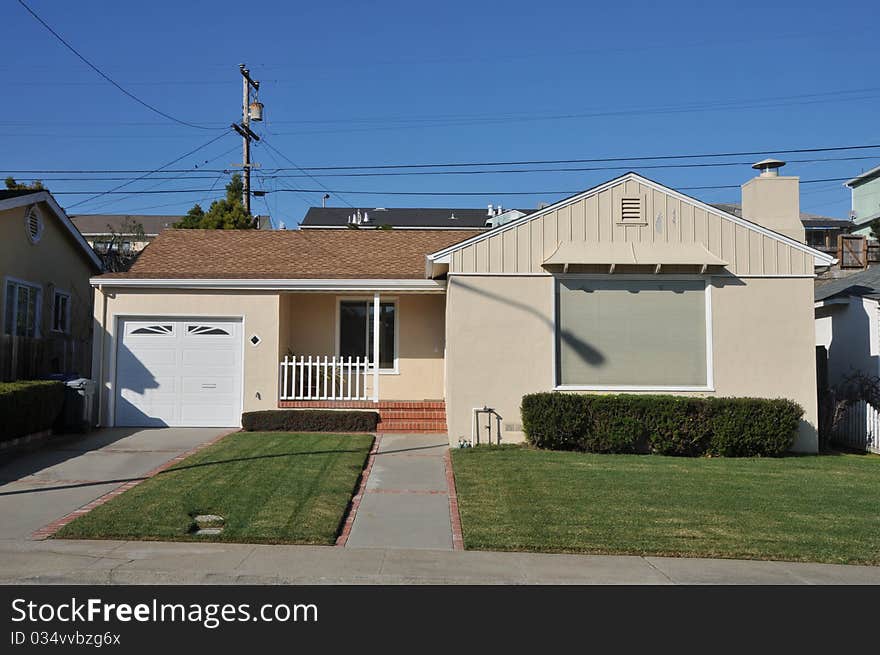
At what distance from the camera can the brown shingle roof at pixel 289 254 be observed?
1577cm

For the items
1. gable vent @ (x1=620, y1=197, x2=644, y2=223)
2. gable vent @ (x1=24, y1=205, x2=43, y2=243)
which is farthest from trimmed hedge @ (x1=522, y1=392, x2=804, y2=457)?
gable vent @ (x1=24, y1=205, x2=43, y2=243)

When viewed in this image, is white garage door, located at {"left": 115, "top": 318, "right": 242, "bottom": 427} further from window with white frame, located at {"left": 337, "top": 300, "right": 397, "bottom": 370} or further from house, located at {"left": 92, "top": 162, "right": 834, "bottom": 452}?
house, located at {"left": 92, "top": 162, "right": 834, "bottom": 452}

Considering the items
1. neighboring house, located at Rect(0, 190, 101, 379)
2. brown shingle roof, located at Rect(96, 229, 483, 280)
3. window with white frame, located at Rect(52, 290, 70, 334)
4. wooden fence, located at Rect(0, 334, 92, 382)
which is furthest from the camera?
window with white frame, located at Rect(52, 290, 70, 334)

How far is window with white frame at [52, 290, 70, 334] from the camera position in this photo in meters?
17.8

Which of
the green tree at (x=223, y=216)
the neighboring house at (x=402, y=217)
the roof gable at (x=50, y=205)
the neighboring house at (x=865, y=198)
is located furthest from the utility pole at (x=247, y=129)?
the neighboring house at (x=865, y=198)

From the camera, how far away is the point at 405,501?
9.55 m

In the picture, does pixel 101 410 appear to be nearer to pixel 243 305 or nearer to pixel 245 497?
pixel 243 305

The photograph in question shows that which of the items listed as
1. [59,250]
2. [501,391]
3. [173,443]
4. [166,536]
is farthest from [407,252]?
[166,536]

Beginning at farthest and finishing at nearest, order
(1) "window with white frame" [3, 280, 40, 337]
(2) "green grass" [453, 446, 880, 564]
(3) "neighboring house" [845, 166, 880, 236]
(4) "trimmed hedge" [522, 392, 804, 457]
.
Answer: (3) "neighboring house" [845, 166, 880, 236]
(1) "window with white frame" [3, 280, 40, 337]
(4) "trimmed hedge" [522, 392, 804, 457]
(2) "green grass" [453, 446, 880, 564]

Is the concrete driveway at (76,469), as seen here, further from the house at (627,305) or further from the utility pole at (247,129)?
the utility pole at (247,129)

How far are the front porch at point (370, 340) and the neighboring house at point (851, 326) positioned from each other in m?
8.82

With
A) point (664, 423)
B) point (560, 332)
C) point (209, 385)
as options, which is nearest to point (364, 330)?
point (209, 385)

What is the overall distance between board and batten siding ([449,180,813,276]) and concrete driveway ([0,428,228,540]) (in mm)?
6141

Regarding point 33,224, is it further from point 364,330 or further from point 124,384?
point 364,330
